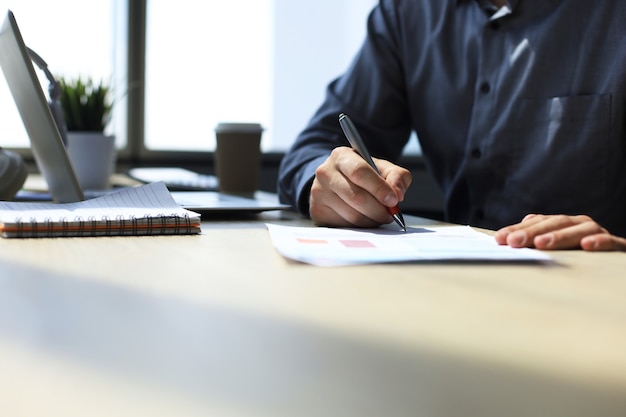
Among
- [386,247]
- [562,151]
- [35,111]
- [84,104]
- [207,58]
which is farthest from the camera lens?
[207,58]

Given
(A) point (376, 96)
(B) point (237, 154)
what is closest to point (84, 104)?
(B) point (237, 154)

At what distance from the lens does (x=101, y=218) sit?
2.54ft

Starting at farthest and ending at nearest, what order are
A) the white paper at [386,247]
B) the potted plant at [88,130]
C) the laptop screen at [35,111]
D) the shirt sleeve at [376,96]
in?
the potted plant at [88,130] < the shirt sleeve at [376,96] < the laptop screen at [35,111] < the white paper at [386,247]

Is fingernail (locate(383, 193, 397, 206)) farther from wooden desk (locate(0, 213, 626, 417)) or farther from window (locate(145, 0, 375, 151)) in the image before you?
window (locate(145, 0, 375, 151))

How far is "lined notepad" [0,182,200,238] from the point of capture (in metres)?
0.75

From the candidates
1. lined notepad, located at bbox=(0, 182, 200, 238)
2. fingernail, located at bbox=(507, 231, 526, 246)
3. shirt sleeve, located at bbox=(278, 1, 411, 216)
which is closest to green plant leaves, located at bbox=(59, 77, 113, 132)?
shirt sleeve, located at bbox=(278, 1, 411, 216)

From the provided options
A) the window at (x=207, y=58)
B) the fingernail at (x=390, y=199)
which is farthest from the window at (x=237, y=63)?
the fingernail at (x=390, y=199)

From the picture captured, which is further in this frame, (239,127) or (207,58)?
(207,58)

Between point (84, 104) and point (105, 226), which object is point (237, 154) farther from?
point (105, 226)

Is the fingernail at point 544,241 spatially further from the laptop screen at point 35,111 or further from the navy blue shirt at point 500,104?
the laptop screen at point 35,111

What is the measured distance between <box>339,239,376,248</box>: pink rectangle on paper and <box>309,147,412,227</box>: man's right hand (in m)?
0.11

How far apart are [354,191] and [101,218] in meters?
0.28

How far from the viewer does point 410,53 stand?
57.9 inches

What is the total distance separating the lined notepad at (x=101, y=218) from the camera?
75cm
